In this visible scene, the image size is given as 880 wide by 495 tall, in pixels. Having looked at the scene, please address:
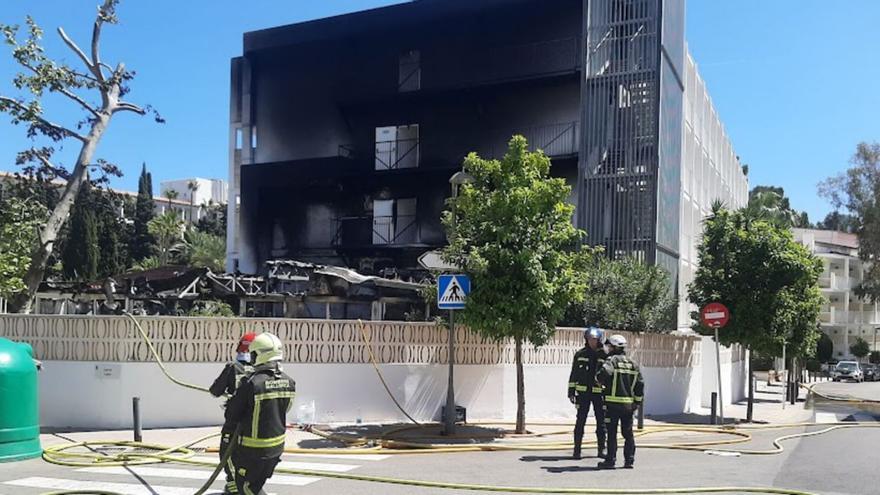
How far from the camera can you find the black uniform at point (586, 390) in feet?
37.2

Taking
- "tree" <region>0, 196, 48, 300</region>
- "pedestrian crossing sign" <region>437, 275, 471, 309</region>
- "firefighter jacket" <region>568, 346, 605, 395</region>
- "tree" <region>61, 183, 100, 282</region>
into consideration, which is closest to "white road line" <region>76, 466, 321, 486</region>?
"firefighter jacket" <region>568, 346, 605, 395</region>

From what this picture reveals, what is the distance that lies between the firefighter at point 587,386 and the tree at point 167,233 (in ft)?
188

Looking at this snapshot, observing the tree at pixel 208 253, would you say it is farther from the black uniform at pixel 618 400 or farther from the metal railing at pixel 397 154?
the black uniform at pixel 618 400

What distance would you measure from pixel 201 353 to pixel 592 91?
16.7m

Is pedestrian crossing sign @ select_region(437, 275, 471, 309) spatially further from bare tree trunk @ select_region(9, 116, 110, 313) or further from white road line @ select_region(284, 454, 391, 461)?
bare tree trunk @ select_region(9, 116, 110, 313)

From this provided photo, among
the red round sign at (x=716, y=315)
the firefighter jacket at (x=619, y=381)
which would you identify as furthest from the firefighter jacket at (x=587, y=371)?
the red round sign at (x=716, y=315)

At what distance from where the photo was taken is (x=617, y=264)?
20500 millimetres

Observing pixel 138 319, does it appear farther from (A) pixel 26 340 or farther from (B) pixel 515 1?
(B) pixel 515 1

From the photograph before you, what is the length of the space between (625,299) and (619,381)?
922cm

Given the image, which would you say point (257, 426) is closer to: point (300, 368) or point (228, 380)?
point (228, 380)

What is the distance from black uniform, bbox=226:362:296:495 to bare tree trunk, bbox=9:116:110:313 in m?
18.5

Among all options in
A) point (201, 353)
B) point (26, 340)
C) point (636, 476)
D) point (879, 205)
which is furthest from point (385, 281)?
point (879, 205)

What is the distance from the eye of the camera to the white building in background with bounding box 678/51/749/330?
2795 cm

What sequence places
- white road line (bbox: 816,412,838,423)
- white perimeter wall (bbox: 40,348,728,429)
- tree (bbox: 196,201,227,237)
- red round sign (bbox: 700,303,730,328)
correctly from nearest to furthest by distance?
1. white perimeter wall (bbox: 40,348,728,429)
2. red round sign (bbox: 700,303,730,328)
3. white road line (bbox: 816,412,838,423)
4. tree (bbox: 196,201,227,237)
